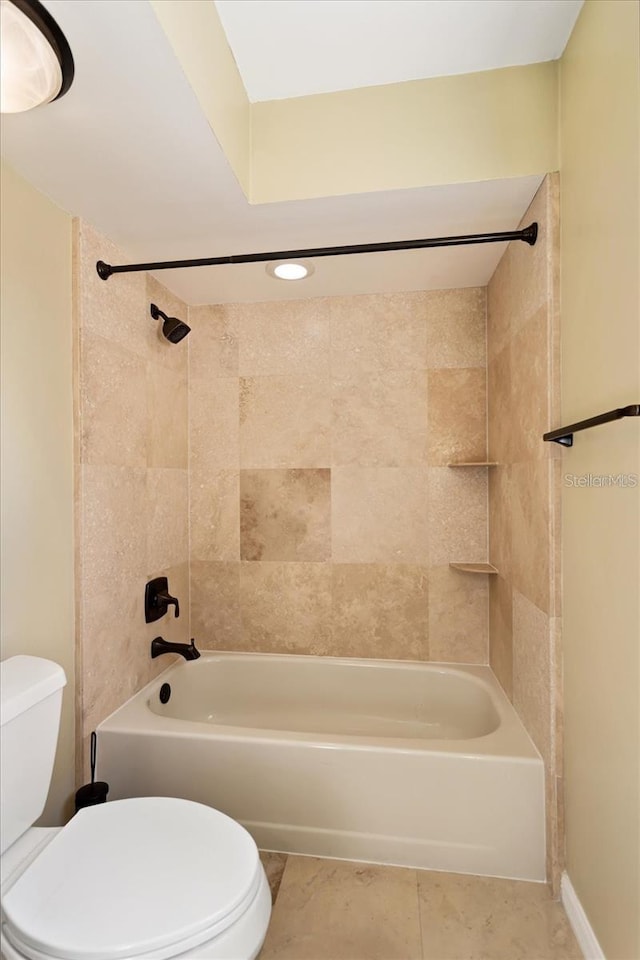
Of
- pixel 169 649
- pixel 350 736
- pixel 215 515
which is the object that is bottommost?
pixel 350 736

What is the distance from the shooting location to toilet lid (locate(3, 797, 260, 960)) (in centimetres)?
93

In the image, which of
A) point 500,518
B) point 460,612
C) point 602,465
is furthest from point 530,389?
point 460,612

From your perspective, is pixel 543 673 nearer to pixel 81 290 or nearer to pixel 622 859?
pixel 622 859

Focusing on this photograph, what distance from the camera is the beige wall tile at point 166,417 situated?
2201mm

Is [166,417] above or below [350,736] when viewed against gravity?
above

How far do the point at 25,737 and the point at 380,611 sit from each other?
5.21ft

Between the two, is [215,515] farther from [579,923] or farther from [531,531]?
[579,923]

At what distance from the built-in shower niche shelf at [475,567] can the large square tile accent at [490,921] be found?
108cm

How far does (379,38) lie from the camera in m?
1.36

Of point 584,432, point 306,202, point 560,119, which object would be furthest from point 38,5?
point 584,432


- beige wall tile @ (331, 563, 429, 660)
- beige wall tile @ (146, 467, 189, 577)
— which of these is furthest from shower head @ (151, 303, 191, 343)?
beige wall tile @ (331, 563, 429, 660)

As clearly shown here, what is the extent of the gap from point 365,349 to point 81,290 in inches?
50.0

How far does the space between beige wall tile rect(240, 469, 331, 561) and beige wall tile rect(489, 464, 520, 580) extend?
30.1 inches

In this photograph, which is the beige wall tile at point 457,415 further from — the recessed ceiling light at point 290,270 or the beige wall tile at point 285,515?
the recessed ceiling light at point 290,270
